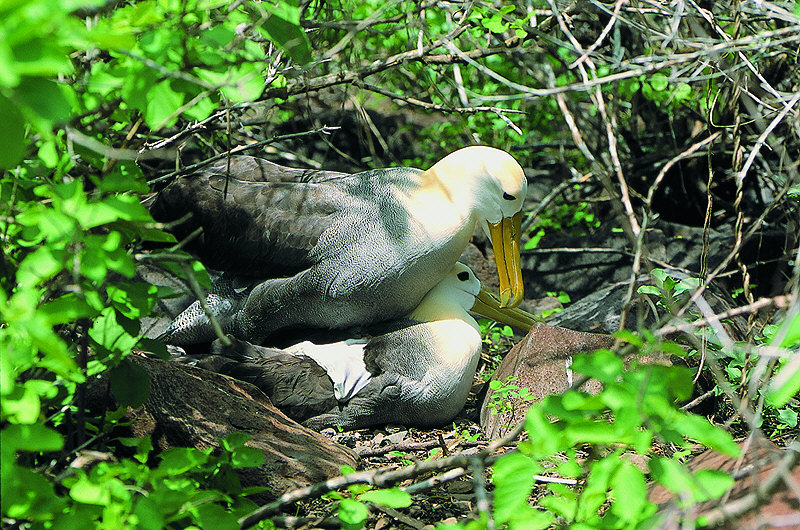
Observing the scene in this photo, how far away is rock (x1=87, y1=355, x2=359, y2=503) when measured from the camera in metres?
2.60

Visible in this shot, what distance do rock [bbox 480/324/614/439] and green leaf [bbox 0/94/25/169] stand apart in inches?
93.6

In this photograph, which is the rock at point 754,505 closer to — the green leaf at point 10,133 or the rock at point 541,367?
the rock at point 541,367

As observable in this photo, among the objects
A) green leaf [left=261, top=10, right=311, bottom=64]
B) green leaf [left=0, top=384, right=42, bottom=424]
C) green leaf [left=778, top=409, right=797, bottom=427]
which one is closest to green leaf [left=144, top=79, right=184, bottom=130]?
green leaf [left=261, top=10, right=311, bottom=64]

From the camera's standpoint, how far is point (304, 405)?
3.44m

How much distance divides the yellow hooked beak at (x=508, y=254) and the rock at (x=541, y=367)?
33cm

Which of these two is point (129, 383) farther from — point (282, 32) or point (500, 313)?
point (500, 313)

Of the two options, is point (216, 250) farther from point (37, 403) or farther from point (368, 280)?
point (37, 403)

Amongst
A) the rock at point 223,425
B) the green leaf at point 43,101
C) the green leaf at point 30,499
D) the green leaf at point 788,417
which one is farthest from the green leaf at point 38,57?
the green leaf at point 788,417

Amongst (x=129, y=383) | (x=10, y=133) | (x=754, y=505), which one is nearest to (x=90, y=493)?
(x=129, y=383)

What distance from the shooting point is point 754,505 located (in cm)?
147

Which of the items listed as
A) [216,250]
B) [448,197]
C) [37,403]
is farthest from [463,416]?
[37,403]

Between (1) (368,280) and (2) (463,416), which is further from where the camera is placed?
(2) (463,416)

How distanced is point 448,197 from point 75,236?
217 cm

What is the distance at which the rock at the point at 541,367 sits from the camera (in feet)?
11.1
